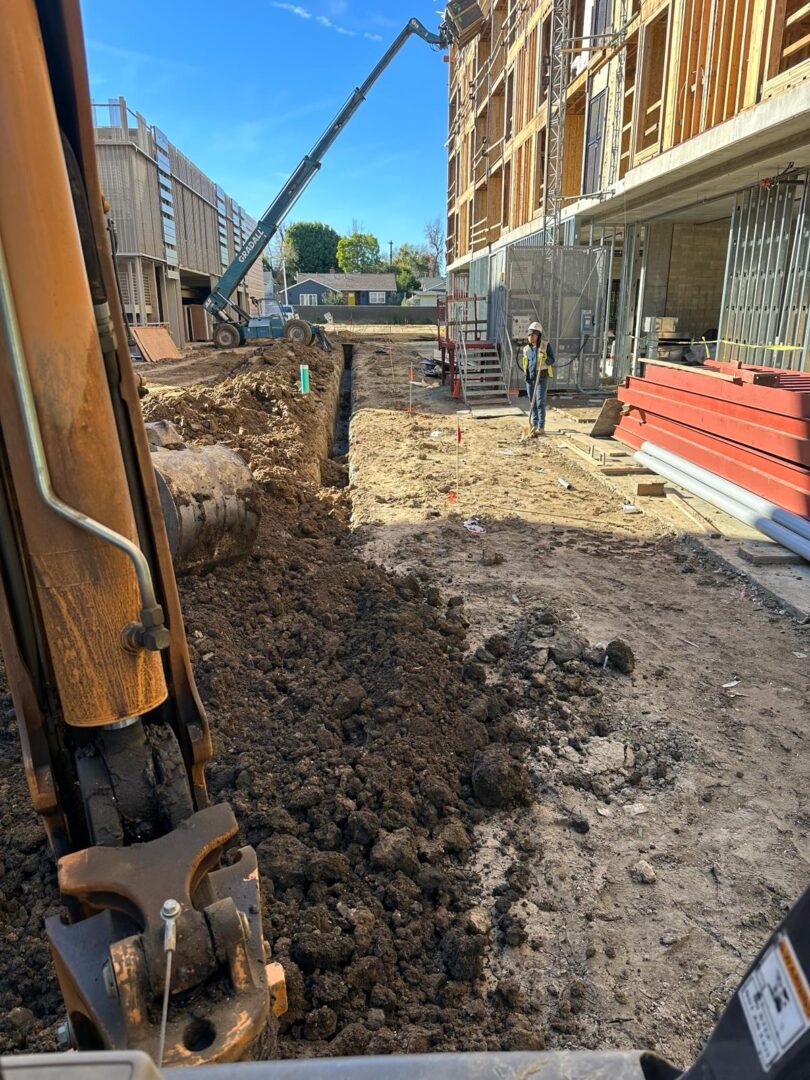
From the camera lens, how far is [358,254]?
106m

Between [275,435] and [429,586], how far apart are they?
5.37m

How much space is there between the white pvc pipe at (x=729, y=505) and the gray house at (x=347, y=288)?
79.8 metres

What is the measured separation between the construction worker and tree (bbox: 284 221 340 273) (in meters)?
99.4

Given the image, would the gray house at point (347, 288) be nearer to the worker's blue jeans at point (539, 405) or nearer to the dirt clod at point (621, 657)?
the worker's blue jeans at point (539, 405)

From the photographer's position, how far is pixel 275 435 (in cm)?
1114

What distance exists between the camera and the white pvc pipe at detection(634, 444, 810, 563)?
24.1 ft

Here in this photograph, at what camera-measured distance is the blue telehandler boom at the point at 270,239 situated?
25.2 metres

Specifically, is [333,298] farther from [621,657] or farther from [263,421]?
[621,657]

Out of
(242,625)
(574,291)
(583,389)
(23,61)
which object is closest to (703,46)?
(574,291)

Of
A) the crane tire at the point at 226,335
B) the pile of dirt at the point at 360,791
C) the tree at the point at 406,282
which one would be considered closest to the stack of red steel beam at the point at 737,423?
the pile of dirt at the point at 360,791

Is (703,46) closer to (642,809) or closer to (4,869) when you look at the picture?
(642,809)

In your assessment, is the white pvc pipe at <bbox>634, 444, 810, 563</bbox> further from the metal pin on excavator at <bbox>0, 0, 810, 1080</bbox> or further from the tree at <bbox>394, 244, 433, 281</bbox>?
the tree at <bbox>394, 244, 433, 281</bbox>

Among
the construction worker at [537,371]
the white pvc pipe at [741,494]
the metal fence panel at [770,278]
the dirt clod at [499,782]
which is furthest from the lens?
the construction worker at [537,371]

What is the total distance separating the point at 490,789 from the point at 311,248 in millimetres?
112069
